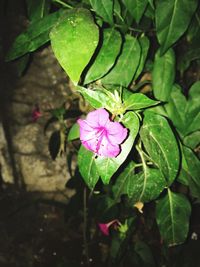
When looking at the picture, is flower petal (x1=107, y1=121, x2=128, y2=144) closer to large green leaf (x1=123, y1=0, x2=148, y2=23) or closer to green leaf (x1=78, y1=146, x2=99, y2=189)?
green leaf (x1=78, y1=146, x2=99, y2=189)

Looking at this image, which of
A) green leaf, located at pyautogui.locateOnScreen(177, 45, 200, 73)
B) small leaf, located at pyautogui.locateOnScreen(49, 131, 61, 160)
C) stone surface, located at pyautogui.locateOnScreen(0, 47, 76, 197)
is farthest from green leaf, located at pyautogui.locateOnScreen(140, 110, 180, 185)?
stone surface, located at pyautogui.locateOnScreen(0, 47, 76, 197)

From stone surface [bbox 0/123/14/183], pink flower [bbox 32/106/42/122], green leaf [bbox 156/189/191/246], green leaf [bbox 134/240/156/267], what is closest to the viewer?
green leaf [bbox 156/189/191/246]

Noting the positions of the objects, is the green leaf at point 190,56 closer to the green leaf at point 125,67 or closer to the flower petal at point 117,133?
the green leaf at point 125,67

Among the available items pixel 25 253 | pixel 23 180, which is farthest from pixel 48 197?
pixel 25 253

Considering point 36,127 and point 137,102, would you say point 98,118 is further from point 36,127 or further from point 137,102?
point 36,127

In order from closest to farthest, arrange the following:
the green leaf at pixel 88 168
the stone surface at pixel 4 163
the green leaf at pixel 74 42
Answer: the green leaf at pixel 74 42, the green leaf at pixel 88 168, the stone surface at pixel 4 163

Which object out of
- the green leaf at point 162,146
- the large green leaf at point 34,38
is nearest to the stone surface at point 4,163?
the large green leaf at point 34,38

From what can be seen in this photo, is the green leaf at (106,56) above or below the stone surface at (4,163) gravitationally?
above

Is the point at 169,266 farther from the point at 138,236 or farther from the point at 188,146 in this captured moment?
the point at 188,146
